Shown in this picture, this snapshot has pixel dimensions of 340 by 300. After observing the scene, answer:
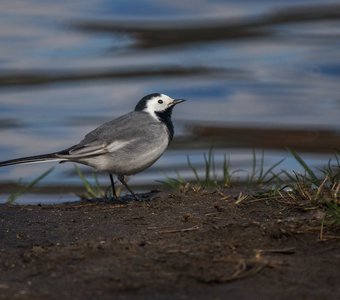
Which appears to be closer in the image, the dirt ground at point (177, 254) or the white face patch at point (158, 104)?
the dirt ground at point (177, 254)

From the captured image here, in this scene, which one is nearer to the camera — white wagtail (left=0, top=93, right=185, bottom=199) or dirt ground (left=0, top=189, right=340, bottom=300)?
dirt ground (left=0, top=189, right=340, bottom=300)

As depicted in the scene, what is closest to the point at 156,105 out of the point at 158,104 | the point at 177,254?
the point at 158,104

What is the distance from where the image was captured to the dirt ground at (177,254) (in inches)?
216

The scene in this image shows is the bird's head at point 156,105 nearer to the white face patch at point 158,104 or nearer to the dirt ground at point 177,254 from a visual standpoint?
the white face patch at point 158,104

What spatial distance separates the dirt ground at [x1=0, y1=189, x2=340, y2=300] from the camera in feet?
18.0

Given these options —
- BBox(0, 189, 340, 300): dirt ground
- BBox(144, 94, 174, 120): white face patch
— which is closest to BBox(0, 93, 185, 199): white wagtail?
BBox(144, 94, 174, 120): white face patch

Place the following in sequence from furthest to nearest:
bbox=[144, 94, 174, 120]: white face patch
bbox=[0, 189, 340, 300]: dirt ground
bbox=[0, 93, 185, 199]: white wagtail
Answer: bbox=[144, 94, 174, 120]: white face patch
bbox=[0, 93, 185, 199]: white wagtail
bbox=[0, 189, 340, 300]: dirt ground

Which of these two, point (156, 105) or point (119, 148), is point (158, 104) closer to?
point (156, 105)

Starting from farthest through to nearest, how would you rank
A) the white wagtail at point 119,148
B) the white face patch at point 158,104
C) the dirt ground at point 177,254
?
the white face patch at point 158,104, the white wagtail at point 119,148, the dirt ground at point 177,254

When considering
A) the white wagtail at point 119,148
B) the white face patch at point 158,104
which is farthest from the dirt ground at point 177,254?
the white face patch at point 158,104

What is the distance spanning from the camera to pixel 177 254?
596 centimetres

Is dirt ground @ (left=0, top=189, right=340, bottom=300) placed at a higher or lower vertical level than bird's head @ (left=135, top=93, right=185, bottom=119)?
lower

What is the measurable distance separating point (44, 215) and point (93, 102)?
7.40 meters

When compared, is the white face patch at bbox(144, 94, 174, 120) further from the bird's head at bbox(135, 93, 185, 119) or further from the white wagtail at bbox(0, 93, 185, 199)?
the white wagtail at bbox(0, 93, 185, 199)
